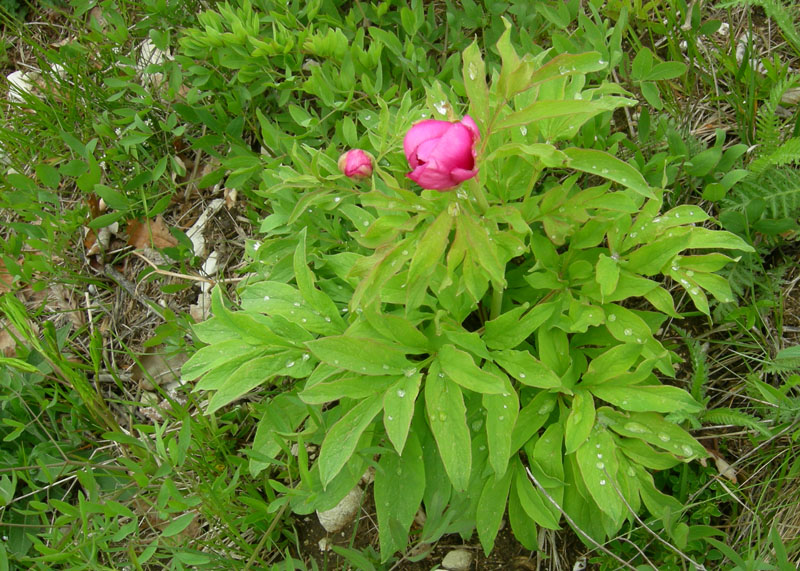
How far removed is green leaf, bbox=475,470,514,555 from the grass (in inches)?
7.7

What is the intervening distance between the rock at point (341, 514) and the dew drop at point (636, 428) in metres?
0.90

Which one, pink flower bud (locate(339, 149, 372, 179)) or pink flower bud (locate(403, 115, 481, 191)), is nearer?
pink flower bud (locate(403, 115, 481, 191))

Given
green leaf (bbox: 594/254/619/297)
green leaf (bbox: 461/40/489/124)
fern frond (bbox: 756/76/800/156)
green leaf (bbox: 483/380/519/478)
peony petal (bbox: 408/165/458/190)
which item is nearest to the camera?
peony petal (bbox: 408/165/458/190)

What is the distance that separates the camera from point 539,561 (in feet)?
6.28

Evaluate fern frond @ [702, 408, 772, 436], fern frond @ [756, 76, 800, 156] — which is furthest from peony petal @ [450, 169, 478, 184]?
fern frond @ [756, 76, 800, 156]

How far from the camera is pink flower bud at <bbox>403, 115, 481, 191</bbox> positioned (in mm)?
1233

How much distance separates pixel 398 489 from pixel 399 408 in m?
0.34

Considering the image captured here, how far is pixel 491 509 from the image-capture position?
5.70ft

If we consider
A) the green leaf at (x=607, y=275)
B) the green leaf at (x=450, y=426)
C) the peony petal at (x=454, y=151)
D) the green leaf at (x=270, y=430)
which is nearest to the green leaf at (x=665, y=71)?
the green leaf at (x=607, y=275)

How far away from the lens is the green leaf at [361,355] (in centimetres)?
153

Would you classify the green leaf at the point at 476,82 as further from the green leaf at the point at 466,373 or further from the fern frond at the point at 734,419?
the fern frond at the point at 734,419

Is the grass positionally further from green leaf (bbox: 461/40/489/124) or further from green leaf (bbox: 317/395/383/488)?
green leaf (bbox: 461/40/489/124)

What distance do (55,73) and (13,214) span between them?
75cm

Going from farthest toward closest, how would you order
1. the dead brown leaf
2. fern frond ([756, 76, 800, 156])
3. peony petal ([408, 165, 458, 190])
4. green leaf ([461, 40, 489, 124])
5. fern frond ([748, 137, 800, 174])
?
the dead brown leaf → fern frond ([756, 76, 800, 156]) → fern frond ([748, 137, 800, 174]) → green leaf ([461, 40, 489, 124]) → peony petal ([408, 165, 458, 190])
